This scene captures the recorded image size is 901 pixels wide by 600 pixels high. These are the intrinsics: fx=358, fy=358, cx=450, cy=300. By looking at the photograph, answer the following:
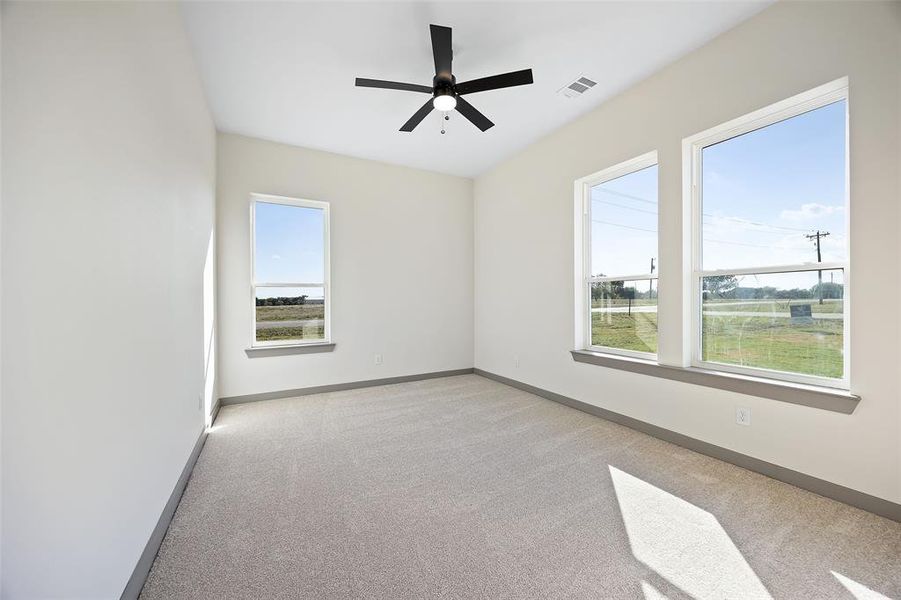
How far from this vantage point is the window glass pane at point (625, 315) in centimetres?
328

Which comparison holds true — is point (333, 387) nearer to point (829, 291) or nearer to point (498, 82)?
point (498, 82)

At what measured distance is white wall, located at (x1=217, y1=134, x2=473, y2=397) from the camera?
4074 millimetres

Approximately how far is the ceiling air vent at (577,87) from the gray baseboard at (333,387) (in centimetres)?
382

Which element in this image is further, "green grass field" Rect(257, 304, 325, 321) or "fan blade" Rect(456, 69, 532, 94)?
"green grass field" Rect(257, 304, 325, 321)

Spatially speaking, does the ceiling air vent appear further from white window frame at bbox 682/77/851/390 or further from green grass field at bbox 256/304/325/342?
Answer: green grass field at bbox 256/304/325/342

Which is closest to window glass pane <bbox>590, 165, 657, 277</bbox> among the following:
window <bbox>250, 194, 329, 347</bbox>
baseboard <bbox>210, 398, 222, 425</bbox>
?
window <bbox>250, 194, 329, 347</bbox>

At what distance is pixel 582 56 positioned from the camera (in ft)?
9.12

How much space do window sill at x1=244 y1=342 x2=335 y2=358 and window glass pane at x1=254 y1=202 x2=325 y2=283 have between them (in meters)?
0.80

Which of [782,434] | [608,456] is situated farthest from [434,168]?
[782,434]

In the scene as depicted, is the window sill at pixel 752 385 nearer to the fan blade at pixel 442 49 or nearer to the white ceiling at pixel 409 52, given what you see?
the white ceiling at pixel 409 52

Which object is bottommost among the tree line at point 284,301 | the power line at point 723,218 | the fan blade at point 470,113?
the tree line at point 284,301

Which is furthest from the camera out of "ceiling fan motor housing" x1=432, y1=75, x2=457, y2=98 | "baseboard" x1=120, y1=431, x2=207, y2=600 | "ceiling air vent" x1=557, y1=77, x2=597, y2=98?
"ceiling air vent" x1=557, y1=77, x2=597, y2=98

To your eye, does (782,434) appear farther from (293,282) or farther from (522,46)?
(293,282)

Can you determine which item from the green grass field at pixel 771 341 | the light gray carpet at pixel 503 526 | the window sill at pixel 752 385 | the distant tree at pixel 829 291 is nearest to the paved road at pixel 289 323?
the light gray carpet at pixel 503 526
